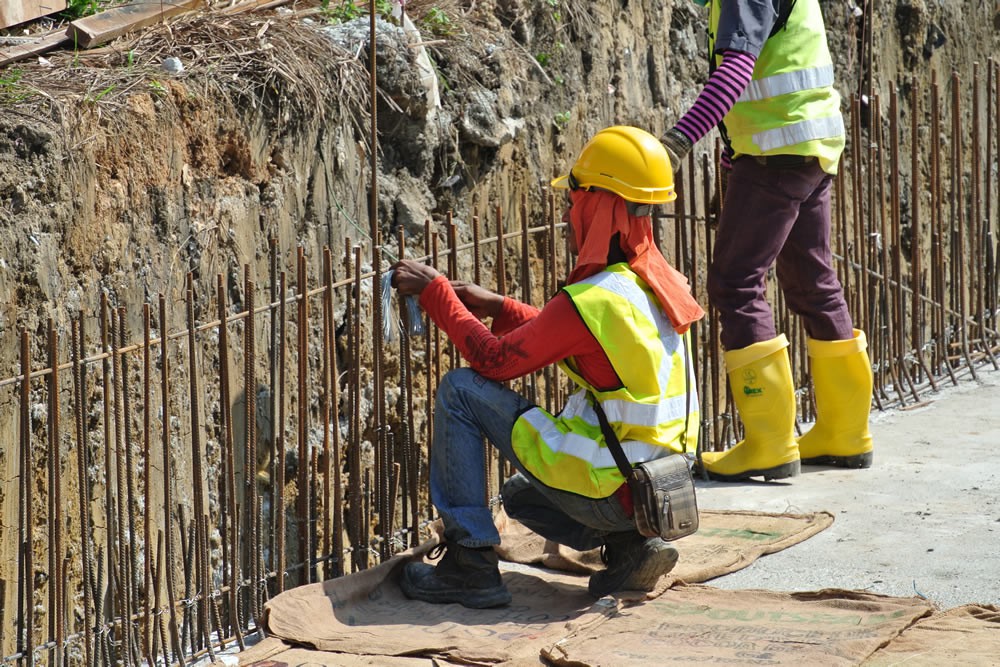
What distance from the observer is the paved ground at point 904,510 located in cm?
377

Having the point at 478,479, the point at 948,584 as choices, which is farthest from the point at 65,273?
the point at 948,584

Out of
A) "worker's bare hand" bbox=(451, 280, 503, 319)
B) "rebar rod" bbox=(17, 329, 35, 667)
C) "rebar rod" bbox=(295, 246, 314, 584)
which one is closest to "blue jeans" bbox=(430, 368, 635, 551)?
"worker's bare hand" bbox=(451, 280, 503, 319)

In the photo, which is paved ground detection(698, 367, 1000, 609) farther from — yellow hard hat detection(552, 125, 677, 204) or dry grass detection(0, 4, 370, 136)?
dry grass detection(0, 4, 370, 136)

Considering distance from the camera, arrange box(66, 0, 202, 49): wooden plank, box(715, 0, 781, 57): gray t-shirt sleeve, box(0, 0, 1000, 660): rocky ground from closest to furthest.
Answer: box(0, 0, 1000, 660): rocky ground → box(715, 0, 781, 57): gray t-shirt sleeve → box(66, 0, 202, 49): wooden plank

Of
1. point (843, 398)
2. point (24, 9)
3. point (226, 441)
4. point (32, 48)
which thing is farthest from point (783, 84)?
point (24, 9)

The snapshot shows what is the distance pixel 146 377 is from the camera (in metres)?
3.40

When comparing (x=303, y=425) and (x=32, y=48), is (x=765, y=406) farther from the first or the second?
(x=32, y=48)

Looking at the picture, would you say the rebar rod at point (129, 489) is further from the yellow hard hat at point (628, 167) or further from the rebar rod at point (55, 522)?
the yellow hard hat at point (628, 167)

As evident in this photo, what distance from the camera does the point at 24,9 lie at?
491 centimetres

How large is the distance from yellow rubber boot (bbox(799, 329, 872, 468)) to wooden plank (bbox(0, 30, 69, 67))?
3128 millimetres

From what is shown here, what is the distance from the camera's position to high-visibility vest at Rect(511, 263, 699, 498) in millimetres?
3416

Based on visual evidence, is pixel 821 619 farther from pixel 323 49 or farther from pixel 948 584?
pixel 323 49

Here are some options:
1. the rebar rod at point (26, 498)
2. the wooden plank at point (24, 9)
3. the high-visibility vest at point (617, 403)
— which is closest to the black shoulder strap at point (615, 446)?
the high-visibility vest at point (617, 403)

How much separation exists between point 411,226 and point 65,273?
1632 mm
